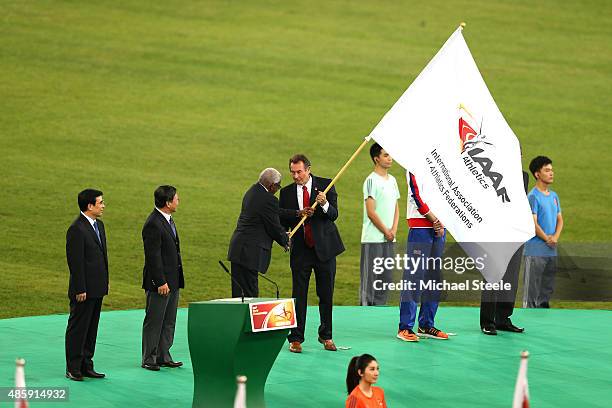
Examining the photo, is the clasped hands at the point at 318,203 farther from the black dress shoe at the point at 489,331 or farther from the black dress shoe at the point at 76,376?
the black dress shoe at the point at 76,376

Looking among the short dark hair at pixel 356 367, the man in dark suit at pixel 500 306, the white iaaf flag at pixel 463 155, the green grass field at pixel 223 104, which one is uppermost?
the green grass field at pixel 223 104

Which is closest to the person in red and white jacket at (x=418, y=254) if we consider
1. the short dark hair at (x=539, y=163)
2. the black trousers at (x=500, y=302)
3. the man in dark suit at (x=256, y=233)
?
the black trousers at (x=500, y=302)

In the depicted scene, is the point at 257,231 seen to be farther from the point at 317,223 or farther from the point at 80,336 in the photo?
the point at 80,336

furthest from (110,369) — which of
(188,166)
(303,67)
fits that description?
(303,67)

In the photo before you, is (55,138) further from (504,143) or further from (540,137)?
(504,143)

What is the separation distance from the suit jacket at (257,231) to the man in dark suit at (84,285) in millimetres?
1543

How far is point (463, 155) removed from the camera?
1249 cm

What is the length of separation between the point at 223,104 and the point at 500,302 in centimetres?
1554

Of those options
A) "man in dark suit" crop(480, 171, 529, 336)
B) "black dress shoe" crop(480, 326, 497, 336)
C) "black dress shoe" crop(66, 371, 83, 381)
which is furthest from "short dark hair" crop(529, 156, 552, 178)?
"black dress shoe" crop(66, 371, 83, 381)

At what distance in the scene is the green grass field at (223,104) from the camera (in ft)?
70.6

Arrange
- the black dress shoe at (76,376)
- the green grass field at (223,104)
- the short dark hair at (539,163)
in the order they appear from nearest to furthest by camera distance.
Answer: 1. the black dress shoe at (76,376)
2. the short dark hair at (539,163)
3. the green grass field at (223,104)

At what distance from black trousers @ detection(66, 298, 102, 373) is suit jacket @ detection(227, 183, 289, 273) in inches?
65.1

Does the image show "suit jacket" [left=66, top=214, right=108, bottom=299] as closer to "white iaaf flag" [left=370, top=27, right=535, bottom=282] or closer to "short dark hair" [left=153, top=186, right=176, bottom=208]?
"short dark hair" [left=153, top=186, right=176, bottom=208]

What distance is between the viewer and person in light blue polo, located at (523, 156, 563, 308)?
15477mm
